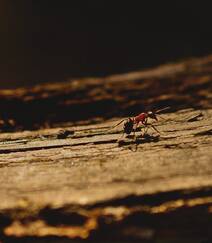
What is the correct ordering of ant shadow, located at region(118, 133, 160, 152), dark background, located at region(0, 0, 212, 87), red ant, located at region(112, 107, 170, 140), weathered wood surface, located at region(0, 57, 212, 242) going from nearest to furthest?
weathered wood surface, located at region(0, 57, 212, 242)
ant shadow, located at region(118, 133, 160, 152)
red ant, located at region(112, 107, 170, 140)
dark background, located at region(0, 0, 212, 87)

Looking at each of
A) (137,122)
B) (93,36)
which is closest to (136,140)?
(137,122)

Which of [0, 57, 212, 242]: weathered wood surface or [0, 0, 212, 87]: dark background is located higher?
[0, 0, 212, 87]: dark background

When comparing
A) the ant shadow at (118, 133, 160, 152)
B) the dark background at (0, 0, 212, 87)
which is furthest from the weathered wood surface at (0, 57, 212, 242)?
the dark background at (0, 0, 212, 87)

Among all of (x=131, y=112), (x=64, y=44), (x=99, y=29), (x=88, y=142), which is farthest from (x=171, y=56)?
Answer: (x=88, y=142)

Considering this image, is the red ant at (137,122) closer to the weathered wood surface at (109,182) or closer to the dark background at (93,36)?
the weathered wood surface at (109,182)

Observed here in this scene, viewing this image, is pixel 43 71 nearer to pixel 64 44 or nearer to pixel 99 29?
pixel 64 44

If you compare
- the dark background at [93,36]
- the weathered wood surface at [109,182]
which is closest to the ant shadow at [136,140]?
the weathered wood surface at [109,182]

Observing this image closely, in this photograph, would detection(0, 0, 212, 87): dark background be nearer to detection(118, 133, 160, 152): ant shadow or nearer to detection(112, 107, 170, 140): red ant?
detection(112, 107, 170, 140): red ant
